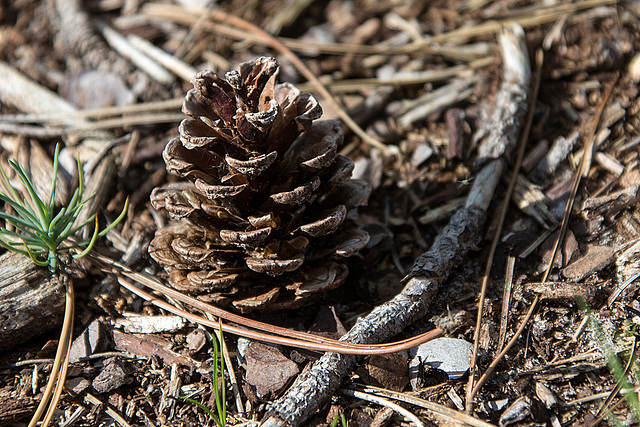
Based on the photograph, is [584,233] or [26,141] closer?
[584,233]

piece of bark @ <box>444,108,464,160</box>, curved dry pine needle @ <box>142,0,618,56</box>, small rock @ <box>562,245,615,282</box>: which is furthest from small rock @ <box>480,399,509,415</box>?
curved dry pine needle @ <box>142,0,618,56</box>

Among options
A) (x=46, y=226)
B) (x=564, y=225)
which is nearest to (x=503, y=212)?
(x=564, y=225)

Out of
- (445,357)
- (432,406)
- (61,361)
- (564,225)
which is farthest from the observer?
(564,225)

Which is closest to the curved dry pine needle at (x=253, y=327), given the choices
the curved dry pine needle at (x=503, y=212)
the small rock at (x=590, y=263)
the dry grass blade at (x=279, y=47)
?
the curved dry pine needle at (x=503, y=212)

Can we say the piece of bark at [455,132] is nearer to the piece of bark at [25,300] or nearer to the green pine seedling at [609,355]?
the green pine seedling at [609,355]

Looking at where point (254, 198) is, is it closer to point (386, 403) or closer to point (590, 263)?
point (386, 403)

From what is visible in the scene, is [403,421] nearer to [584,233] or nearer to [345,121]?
[584,233]

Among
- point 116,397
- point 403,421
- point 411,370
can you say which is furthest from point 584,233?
point 116,397
